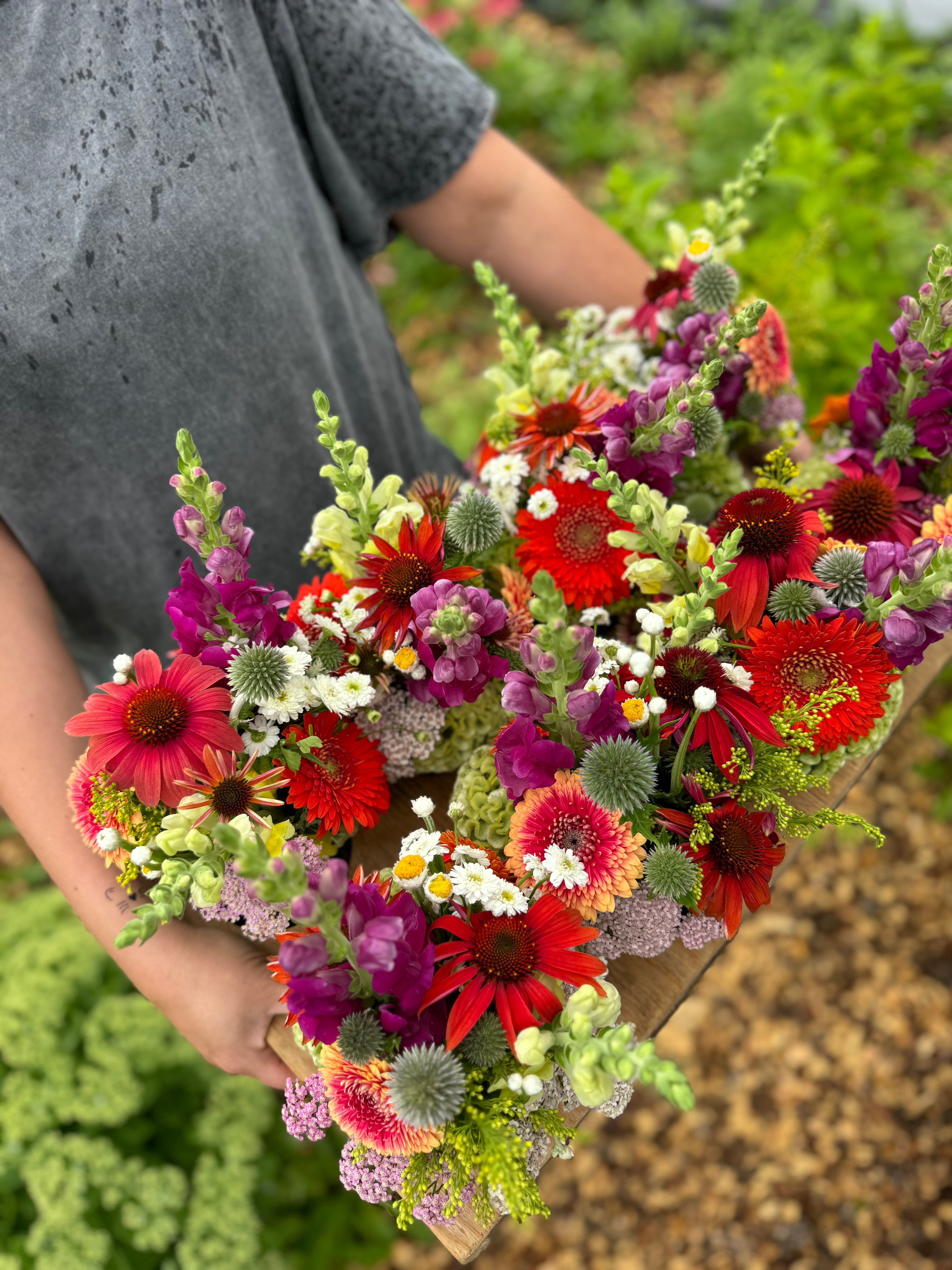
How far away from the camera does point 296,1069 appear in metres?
0.77

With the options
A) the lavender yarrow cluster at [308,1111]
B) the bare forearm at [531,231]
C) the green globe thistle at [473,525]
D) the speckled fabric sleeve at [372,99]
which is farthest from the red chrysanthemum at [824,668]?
the speckled fabric sleeve at [372,99]

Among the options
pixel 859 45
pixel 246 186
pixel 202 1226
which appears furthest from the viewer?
pixel 859 45

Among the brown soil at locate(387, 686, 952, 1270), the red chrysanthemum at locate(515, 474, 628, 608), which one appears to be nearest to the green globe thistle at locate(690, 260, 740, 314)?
the red chrysanthemum at locate(515, 474, 628, 608)

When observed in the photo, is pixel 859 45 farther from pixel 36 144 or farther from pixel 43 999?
pixel 43 999

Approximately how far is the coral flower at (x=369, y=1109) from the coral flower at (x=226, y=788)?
0.18m

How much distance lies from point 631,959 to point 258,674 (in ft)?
1.38

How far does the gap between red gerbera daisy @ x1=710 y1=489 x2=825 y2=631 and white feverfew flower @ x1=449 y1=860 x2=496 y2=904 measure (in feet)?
0.88

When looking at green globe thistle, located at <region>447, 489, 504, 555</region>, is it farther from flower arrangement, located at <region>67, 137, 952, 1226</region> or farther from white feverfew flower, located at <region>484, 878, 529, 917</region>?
white feverfew flower, located at <region>484, 878, 529, 917</region>

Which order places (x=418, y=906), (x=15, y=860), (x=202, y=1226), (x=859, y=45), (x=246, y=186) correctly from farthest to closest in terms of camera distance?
(x=15, y=860) → (x=859, y=45) → (x=202, y=1226) → (x=246, y=186) → (x=418, y=906)

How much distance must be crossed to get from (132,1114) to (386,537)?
3.77ft

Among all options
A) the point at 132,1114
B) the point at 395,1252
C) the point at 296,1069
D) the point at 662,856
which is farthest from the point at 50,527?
the point at 395,1252

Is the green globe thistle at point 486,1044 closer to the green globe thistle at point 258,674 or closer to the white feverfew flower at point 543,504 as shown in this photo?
the green globe thistle at point 258,674

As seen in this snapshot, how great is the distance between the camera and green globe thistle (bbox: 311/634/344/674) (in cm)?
72

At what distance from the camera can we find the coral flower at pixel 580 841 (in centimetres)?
63
